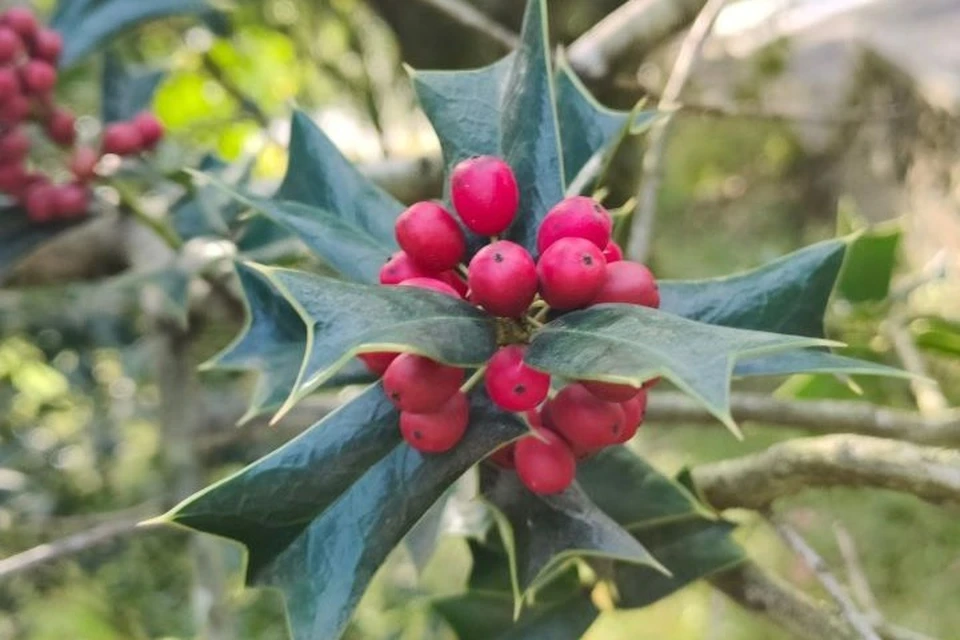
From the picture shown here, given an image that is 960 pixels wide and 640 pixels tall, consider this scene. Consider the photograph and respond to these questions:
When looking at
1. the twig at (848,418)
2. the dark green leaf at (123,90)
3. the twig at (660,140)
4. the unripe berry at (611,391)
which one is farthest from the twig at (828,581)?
the dark green leaf at (123,90)

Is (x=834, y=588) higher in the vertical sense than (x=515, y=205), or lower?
lower

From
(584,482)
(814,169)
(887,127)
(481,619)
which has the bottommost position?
(814,169)

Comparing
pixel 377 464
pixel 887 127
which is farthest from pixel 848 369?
pixel 887 127

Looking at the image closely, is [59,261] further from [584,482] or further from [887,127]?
[887,127]

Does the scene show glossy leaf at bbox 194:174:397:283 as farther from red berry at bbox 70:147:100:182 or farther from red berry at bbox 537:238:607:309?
red berry at bbox 70:147:100:182

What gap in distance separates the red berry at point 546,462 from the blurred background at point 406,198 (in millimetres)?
257

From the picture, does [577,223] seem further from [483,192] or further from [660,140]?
[660,140]

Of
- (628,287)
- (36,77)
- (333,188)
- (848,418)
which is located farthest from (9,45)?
(848,418)

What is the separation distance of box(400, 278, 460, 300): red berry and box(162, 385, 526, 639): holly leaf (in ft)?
0.22

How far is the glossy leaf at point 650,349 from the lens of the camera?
0.38 meters

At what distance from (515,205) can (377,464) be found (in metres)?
0.16

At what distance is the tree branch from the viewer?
1.94 ft

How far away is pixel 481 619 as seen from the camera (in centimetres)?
70

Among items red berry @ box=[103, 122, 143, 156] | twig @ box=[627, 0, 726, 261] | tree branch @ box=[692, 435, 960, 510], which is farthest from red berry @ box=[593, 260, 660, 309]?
red berry @ box=[103, 122, 143, 156]
